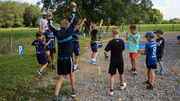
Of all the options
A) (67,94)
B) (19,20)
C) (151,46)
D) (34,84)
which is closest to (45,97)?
(67,94)

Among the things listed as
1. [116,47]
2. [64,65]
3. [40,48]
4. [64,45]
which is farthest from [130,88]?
[40,48]

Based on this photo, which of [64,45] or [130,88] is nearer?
[64,45]

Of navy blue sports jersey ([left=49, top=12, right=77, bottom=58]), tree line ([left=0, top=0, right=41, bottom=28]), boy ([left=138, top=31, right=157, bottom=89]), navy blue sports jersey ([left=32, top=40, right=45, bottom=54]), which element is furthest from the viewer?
tree line ([left=0, top=0, right=41, bottom=28])

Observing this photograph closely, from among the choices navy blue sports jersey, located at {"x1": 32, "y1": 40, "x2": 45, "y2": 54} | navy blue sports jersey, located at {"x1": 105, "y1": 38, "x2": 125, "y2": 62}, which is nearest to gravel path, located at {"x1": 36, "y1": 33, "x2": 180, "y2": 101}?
navy blue sports jersey, located at {"x1": 105, "y1": 38, "x2": 125, "y2": 62}

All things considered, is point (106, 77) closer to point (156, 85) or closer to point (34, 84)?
point (156, 85)

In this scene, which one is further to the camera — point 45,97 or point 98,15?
point 98,15

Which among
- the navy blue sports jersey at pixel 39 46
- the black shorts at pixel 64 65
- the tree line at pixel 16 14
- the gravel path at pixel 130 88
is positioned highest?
the tree line at pixel 16 14

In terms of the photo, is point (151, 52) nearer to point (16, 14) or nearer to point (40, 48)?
point (40, 48)

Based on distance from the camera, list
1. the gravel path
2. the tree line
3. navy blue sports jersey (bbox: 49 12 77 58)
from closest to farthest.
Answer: navy blue sports jersey (bbox: 49 12 77 58), the gravel path, the tree line

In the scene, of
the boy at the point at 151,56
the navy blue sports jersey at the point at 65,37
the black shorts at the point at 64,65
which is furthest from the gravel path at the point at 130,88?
the navy blue sports jersey at the point at 65,37

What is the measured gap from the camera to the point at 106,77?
516 centimetres

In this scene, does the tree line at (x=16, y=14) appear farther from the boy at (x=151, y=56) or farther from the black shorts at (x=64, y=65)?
the boy at (x=151, y=56)

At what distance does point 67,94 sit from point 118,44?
78.1 inches

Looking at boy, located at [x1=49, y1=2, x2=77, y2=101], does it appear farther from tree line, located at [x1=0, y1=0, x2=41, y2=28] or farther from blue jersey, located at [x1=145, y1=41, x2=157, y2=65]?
tree line, located at [x1=0, y1=0, x2=41, y2=28]
